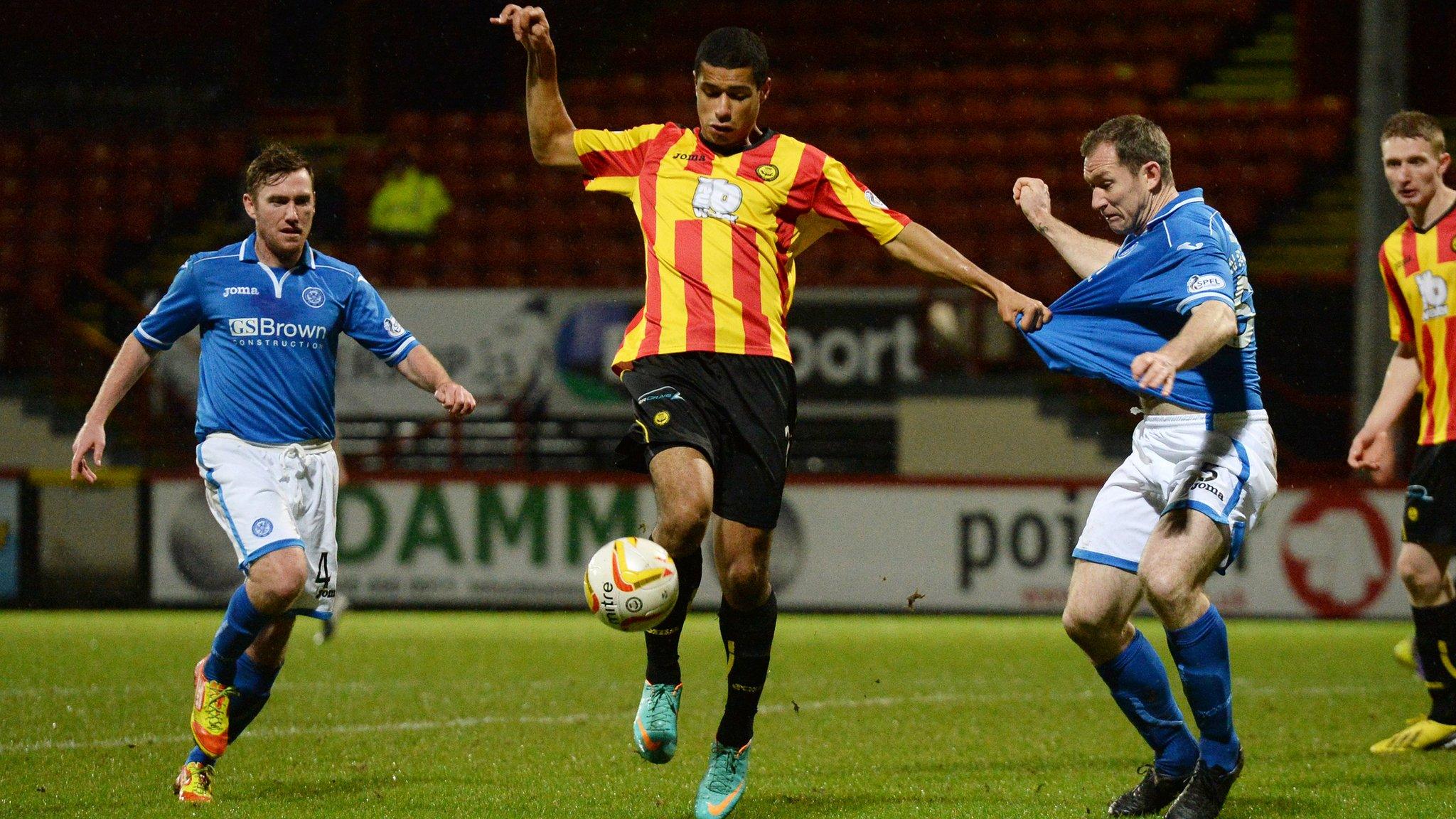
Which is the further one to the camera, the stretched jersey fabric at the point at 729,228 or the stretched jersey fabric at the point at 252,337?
the stretched jersey fabric at the point at 252,337

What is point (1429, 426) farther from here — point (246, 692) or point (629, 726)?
point (246, 692)

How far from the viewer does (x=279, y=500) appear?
514 cm

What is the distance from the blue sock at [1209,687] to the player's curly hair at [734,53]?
2.06 m

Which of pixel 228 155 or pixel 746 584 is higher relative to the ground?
pixel 228 155

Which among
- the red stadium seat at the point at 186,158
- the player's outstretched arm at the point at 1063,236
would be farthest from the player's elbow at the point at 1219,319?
the red stadium seat at the point at 186,158

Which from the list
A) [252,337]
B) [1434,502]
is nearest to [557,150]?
[252,337]

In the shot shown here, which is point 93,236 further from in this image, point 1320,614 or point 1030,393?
point 1320,614

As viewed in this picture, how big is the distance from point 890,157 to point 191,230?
726 centimetres

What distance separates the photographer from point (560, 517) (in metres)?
11.6

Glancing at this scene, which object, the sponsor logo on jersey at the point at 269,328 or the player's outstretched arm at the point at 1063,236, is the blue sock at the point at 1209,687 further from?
the sponsor logo on jersey at the point at 269,328

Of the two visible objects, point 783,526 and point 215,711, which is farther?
point 783,526

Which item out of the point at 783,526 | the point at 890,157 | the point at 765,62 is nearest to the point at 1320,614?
the point at 783,526

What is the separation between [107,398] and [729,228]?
6.88ft

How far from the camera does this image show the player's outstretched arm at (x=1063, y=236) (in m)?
5.12
